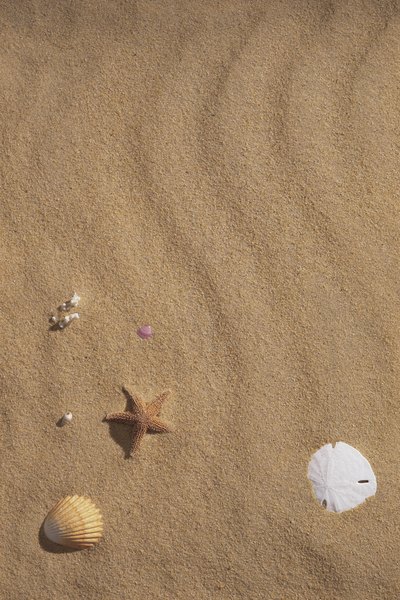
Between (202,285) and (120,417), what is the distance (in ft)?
1.56

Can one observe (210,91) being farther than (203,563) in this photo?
Yes

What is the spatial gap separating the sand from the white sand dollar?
0.03 meters

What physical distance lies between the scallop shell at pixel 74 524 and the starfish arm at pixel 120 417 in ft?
0.82

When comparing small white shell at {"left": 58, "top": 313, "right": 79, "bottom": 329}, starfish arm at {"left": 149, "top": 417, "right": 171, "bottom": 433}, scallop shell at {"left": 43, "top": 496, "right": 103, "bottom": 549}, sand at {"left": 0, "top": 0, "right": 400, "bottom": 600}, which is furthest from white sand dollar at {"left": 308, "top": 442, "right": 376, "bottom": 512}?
small white shell at {"left": 58, "top": 313, "right": 79, "bottom": 329}

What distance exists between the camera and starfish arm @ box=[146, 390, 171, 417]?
2.02 metres

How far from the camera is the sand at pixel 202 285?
6.61ft

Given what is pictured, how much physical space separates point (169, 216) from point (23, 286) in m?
0.51

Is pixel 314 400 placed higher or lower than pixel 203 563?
higher

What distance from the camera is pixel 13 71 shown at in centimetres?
223

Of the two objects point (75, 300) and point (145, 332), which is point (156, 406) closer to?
point (145, 332)

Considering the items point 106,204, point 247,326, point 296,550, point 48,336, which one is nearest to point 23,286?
point 48,336

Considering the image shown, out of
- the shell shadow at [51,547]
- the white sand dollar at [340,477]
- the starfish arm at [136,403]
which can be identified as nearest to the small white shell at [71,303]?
the starfish arm at [136,403]

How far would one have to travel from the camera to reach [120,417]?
2018mm

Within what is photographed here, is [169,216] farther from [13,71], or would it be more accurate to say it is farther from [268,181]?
[13,71]
